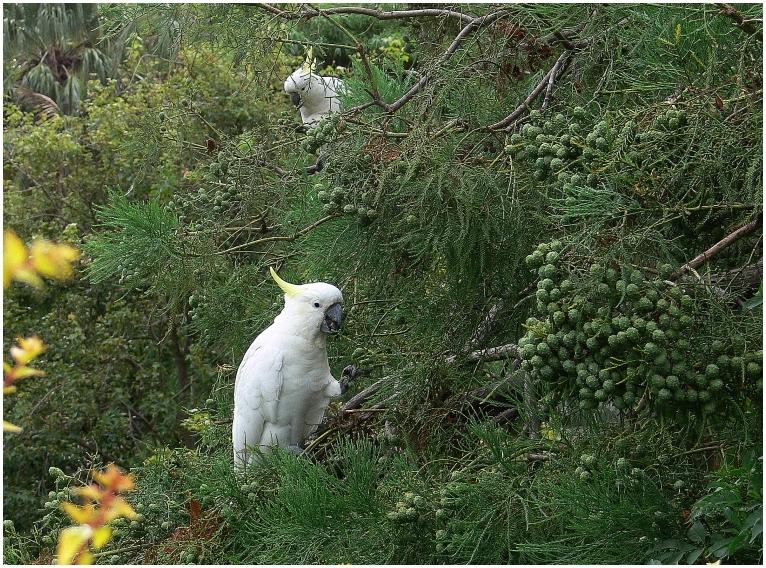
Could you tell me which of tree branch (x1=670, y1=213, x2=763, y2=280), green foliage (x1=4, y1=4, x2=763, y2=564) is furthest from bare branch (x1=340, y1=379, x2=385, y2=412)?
tree branch (x1=670, y1=213, x2=763, y2=280)

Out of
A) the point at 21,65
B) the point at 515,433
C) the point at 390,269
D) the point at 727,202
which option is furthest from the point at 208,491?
the point at 21,65

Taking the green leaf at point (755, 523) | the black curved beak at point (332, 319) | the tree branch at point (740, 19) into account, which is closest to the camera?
the green leaf at point (755, 523)

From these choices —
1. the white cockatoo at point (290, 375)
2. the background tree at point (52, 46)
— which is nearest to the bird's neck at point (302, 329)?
the white cockatoo at point (290, 375)

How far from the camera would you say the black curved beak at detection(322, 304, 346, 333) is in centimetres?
212

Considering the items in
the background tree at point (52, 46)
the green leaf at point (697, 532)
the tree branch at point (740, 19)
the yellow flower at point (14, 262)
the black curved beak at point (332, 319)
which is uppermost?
the yellow flower at point (14, 262)

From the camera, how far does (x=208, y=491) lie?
6.53ft

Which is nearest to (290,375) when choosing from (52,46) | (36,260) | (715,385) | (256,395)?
(256,395)

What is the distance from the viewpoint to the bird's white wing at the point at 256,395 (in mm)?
2172

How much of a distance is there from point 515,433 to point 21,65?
5.15 metres

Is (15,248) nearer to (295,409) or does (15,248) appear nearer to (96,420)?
(295,409)

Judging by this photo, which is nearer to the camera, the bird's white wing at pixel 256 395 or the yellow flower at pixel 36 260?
the yellow flower at pixel 36 260

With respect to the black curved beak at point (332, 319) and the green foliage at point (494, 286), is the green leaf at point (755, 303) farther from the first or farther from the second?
the black curved beak at point (332, 319)

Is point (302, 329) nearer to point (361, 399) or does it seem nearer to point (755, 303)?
point (361, 399)

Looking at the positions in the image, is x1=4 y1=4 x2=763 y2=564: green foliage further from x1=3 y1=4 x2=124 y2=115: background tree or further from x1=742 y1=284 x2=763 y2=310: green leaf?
x1=3 y1=4 x2=124 y2=115: background tree
